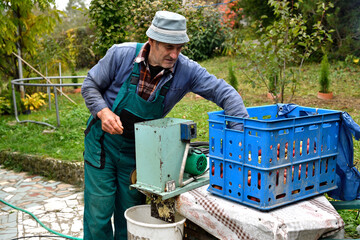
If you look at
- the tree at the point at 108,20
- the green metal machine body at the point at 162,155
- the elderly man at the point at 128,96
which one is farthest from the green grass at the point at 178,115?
the green metal machine body at the point at 162,155

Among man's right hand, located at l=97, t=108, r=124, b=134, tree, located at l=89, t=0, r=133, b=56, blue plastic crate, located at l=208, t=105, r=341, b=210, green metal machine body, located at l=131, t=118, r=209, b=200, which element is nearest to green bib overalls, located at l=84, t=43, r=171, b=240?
man's right hand, located at l=97, t=108, r=124, b=134

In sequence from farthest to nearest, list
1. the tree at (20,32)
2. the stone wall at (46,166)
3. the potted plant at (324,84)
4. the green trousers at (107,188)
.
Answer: the tree at (20,32)
the potted plant at (324,84)
the stone wall at (46,166)
the green trousers at (107,188)

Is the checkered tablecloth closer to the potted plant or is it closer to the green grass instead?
the green grass

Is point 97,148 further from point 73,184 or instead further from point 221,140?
point 73,184

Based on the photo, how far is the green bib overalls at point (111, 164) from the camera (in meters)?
2.88

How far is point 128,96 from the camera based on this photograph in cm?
284

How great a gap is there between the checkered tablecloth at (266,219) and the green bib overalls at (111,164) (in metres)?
0.74

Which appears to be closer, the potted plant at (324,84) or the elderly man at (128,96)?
the elderly man at (128,96)

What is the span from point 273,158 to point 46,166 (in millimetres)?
4850

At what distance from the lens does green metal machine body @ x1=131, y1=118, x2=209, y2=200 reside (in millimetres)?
2517

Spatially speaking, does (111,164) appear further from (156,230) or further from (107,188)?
(156,230)

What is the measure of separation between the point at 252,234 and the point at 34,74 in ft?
32.0

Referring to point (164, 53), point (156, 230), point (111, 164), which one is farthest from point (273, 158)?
point (111, 164)

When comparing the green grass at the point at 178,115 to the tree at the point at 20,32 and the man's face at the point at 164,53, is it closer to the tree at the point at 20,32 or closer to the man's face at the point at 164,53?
the tree at the point at 20,32
